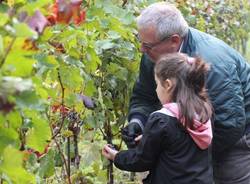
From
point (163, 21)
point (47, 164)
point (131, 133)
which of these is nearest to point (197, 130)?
point (131, 133)

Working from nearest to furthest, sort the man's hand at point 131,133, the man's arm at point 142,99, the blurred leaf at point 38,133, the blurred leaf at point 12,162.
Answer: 1. the blurred leaf at point 12,162
2. the blurred leaf at point 38,133
3. the man's hand at point 131,133
4. the man's arm at point 142,99

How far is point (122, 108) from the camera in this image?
375 cm

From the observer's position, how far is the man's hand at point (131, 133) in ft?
10.1

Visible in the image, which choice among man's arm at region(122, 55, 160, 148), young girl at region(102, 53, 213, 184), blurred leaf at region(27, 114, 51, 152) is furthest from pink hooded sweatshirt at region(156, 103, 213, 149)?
blurred leaf at region(27, 114, 51, 152)

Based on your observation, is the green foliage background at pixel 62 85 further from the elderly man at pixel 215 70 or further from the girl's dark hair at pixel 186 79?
the girl's dark hair at pixel 186 79

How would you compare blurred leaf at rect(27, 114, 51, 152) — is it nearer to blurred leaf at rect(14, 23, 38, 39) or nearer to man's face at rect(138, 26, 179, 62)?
blurred leaf at rect(14, 23, 38, 39)

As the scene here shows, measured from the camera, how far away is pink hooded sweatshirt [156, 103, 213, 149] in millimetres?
2709

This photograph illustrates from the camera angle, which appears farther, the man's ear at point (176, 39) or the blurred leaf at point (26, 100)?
the man's ear at point (176, 39)

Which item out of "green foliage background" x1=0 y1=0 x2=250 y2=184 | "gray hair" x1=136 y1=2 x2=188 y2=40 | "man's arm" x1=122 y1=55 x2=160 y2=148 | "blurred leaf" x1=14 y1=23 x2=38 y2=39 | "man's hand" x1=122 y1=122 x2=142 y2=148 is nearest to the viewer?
"blurred leaf" x1=14 y1=23 x2=38 y2=39

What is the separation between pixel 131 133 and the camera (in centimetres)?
311

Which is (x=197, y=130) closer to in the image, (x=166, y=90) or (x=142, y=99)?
(x=166, y=90)

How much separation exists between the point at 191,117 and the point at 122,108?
1.09 metres

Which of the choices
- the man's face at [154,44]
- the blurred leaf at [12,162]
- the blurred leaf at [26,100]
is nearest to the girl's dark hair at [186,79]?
the man's face at [154,44]

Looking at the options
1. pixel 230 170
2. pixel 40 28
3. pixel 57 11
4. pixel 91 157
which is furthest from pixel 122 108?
pixel 40 28
